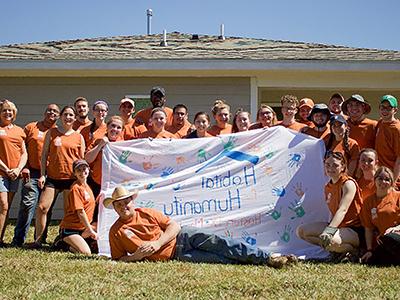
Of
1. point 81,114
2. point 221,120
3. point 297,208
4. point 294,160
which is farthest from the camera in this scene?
point 81,114

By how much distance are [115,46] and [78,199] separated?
6.55 metres

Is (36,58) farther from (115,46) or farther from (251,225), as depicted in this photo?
(251,225)

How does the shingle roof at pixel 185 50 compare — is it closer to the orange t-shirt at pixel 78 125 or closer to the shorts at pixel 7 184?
the orange t-shirt at pixel 78 125

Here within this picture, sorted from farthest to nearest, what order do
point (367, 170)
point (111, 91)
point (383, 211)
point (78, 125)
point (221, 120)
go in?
point (111, 91) < point (78, 125) < point (221, 120) < point (367, 170) < point (383, 211)

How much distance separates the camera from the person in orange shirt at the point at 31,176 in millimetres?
7340

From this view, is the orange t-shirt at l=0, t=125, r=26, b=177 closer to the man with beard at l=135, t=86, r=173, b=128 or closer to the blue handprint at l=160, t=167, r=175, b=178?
→ the man with beard at l=135, t=86, r=173, b=128

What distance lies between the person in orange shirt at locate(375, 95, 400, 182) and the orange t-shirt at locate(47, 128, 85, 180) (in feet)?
11.7

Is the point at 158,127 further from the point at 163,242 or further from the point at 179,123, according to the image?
the point at 163,242

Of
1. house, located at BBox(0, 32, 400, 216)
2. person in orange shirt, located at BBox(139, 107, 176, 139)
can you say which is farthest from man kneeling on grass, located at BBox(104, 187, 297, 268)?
house, located at BBox(0, 32, 400, 216)

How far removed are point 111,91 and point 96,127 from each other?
336cm

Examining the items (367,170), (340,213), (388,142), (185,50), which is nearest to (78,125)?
(340,213)

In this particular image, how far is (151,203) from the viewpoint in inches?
265

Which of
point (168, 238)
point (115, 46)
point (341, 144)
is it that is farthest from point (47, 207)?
point (115, 46)

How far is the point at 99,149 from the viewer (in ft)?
23.1
